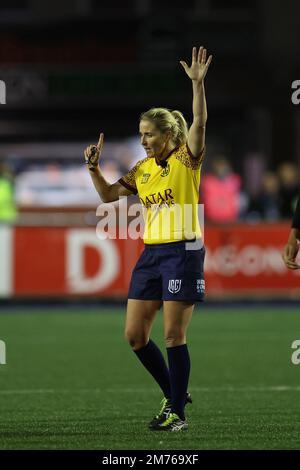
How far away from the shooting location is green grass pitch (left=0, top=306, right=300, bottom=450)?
7.50m

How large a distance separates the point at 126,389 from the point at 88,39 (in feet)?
68.8

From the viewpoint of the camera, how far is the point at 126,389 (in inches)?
412

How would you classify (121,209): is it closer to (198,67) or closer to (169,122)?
(169,122)

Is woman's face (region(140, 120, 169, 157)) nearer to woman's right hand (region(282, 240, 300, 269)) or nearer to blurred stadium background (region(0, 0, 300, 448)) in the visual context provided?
woman's right hand (region(282, 240, 300, 269))

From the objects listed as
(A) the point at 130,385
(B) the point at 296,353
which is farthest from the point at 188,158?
(B) the point at 296,353

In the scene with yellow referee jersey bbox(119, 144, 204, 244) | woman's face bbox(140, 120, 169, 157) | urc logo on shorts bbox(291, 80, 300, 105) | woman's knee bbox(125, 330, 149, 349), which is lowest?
woman's knee bbox(125, 330, 149, 349)

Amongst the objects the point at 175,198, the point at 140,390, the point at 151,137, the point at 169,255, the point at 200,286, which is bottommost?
the point at 140,390

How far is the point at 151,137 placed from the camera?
7.86 metres

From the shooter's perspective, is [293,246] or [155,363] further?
[155,363]

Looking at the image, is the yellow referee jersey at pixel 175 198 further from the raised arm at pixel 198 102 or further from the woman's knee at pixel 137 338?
the woman's knee at pixel 137 338

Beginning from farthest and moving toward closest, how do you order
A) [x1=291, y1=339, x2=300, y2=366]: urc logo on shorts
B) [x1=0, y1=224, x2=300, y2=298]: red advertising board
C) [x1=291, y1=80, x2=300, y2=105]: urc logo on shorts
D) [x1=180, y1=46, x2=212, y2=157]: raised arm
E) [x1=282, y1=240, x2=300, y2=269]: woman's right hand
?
[x1=291, y1=80, x2=300, y2=105]: urc logo on shorts < [x1=0, y1=224, x2=300, y2=298]: red advertising board < [x1=291, y1=339, x2=300, y2=366]: urc logo on shorts < [x1=282, y1=240, x2=300, y2=269]: woman's right hand < [x1=180, y1=46, x2=212, y2=157]: raised arm

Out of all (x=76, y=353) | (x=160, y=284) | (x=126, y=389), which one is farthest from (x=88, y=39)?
(x=160, y=284)

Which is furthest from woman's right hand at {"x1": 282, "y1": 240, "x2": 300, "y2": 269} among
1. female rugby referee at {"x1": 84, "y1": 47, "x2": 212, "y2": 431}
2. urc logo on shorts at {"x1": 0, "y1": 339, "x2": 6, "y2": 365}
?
urc logo on shorts at {"x1": 0, "y1": 339, "x2": 6, "y2": 365}

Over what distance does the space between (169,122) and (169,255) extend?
837 mm
